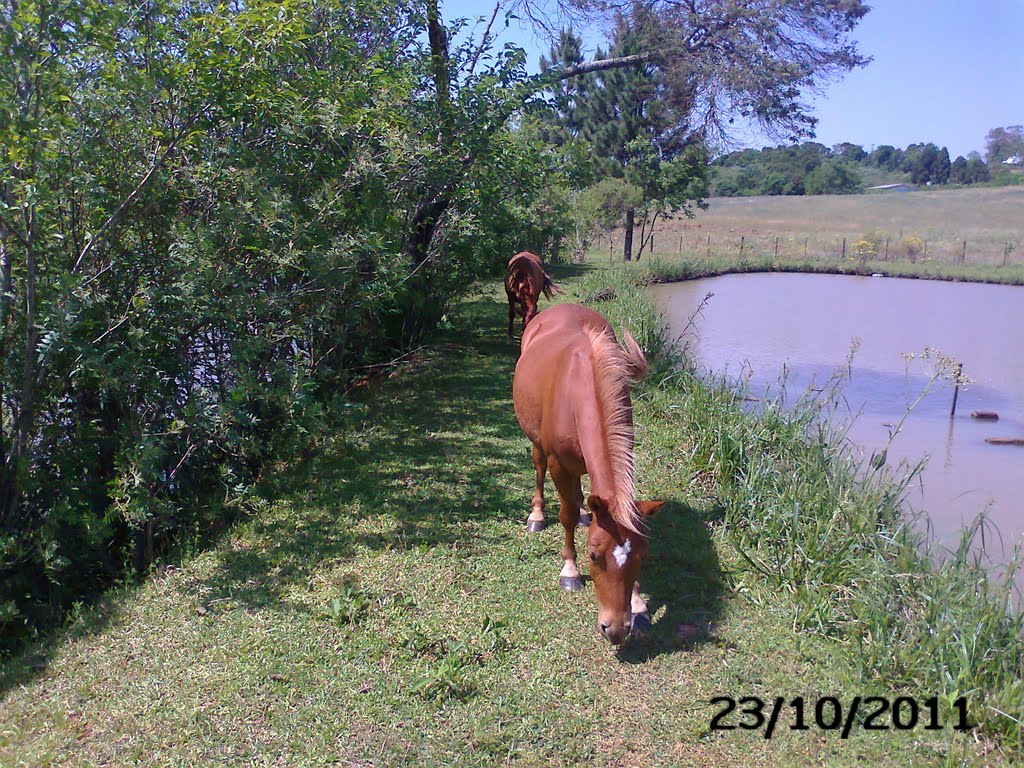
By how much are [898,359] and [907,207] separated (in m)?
54.7

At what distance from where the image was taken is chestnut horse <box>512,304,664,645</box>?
10.8 feet

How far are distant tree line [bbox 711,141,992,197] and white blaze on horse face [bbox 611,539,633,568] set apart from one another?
73.0 m

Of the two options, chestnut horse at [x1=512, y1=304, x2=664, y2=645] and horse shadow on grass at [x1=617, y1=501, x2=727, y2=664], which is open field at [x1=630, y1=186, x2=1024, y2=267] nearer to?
horse shadow on grass at [x1=617, y1=501, x2=727, y2=664]

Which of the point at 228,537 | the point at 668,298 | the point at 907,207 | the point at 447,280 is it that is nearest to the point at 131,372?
the point at 228,537

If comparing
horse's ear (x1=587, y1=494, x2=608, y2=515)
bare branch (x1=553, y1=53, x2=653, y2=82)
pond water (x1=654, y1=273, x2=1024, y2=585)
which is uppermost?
bare branch (x1=553, y1=53, x2=653, y2=82)

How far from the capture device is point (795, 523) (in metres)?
4.27

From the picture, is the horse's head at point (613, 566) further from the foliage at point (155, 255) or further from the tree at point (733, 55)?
the tree at point (733, 55)

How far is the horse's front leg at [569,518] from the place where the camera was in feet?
13.6

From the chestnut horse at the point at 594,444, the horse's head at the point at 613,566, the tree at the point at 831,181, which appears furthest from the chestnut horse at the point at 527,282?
the tree at the point at 831,181

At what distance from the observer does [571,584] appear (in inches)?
165

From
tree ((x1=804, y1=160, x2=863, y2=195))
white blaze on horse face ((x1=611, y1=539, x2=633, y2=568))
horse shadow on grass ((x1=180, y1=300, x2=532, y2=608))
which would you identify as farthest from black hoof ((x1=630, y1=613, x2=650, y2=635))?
tree ((x1=804, y1=160, x2=863, y2=195))

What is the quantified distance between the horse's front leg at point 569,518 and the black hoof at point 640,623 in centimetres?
51

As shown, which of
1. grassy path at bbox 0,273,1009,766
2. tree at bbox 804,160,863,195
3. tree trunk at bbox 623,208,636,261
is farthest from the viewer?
tree at bbox 804,160,863,195
